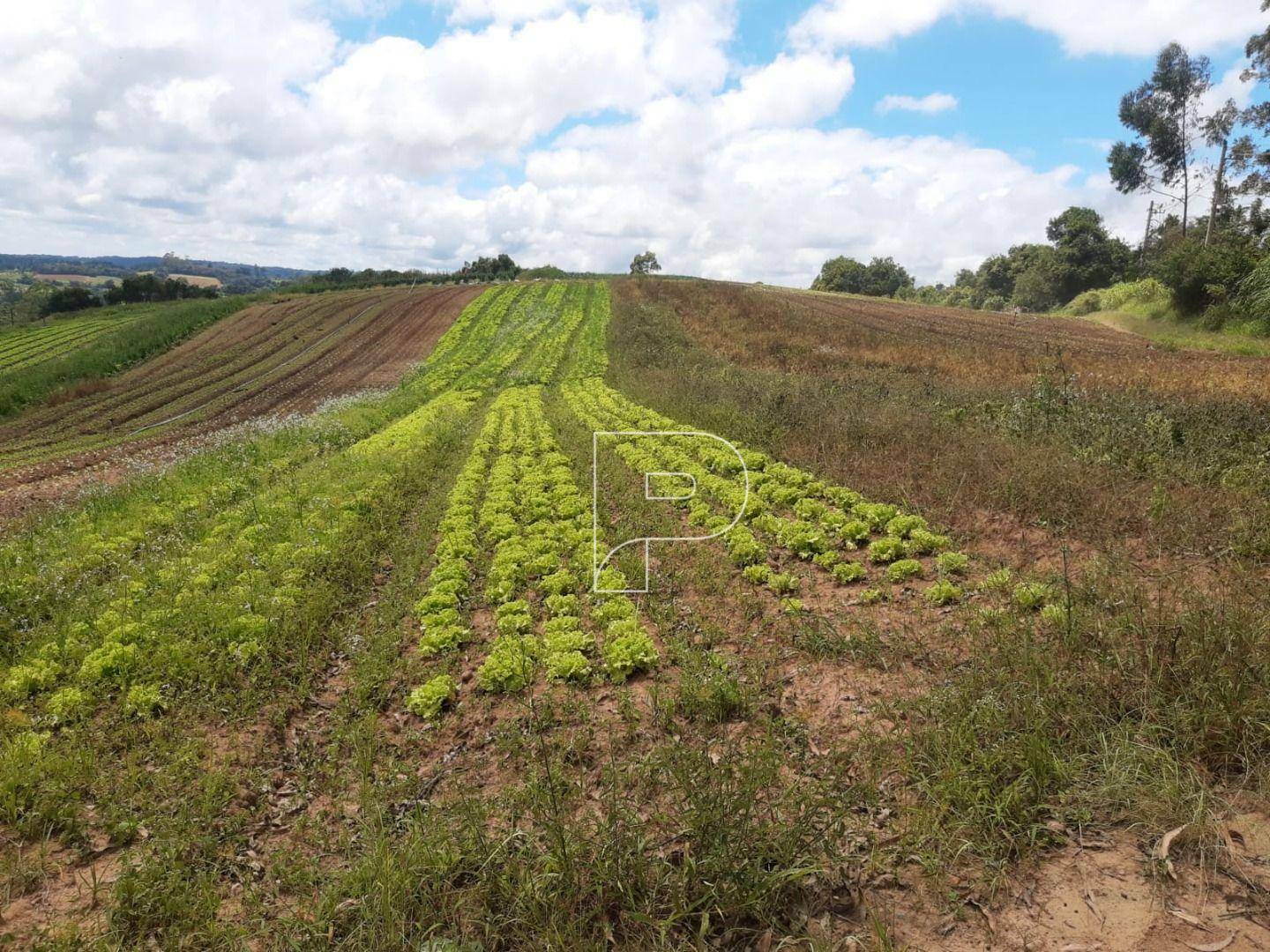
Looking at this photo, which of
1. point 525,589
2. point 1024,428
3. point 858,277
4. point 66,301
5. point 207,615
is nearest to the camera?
point 207,615

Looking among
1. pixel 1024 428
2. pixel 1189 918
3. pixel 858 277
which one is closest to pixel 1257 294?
pixel 1024 428

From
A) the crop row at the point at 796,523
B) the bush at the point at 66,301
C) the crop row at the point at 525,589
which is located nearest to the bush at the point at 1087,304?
the crop row at the point at 796,523

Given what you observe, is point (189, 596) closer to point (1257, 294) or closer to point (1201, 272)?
point (1257, 294)

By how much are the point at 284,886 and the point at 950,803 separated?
4.62 metres

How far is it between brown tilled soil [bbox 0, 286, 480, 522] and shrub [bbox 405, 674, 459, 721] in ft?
41.9

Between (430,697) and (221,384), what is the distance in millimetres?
29121

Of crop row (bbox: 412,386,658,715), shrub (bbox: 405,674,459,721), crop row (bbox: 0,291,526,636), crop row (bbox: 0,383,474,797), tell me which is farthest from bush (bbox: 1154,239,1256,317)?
crop row (bbox: 0,383,474,797)

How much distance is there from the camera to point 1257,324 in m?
22.7

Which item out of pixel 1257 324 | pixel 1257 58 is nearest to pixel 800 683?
pixel 1257 324

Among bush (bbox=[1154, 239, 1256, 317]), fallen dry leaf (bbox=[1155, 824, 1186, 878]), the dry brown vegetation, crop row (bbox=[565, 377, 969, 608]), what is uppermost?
bush (bbox=[1154, 239, 1256, 317])

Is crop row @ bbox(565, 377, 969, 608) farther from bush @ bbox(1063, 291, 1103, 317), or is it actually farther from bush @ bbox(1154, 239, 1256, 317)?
bush @ bbox(1063, 291, 1103, 317)

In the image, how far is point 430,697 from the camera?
6.30 metres

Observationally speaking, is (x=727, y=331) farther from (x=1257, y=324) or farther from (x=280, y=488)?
(x=280, y=488)

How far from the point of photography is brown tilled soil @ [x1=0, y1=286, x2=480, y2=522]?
17.8m
